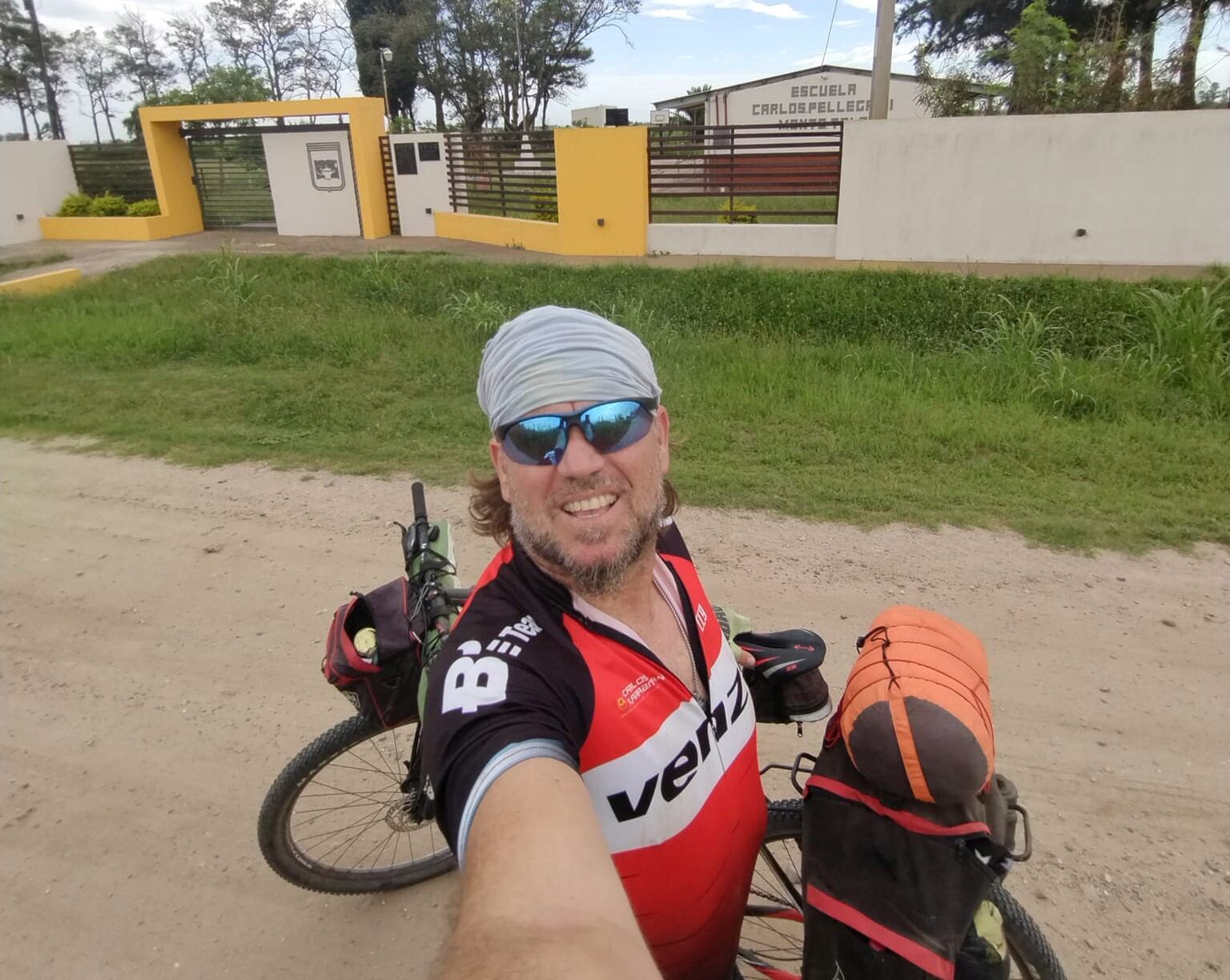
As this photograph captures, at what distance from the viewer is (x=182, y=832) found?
8.36 feet

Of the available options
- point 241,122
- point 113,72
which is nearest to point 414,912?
point 241,122

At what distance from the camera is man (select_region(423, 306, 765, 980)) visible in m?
Result: 1.17

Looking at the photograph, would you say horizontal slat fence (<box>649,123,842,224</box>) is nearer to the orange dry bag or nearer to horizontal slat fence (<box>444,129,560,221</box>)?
horizontal slat fence (<box>444,129,560,221</box>)

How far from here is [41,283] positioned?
11562mm

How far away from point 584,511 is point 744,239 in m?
10.8

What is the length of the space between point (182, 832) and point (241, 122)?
17994mm

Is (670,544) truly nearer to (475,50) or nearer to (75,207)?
(75,207)

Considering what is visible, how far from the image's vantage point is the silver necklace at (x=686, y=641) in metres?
1.53

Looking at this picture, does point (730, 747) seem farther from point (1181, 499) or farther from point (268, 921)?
point (1181, 499)

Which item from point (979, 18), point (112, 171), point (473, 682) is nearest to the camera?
point (473, 682)

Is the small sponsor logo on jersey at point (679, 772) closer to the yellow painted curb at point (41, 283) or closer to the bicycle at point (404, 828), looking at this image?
the bicycle at point (404, 828)

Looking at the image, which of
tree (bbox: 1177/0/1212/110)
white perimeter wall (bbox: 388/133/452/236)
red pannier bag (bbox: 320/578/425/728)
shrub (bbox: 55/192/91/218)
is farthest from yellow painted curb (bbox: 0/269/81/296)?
tree (bbox: 1177/0/1212/110)

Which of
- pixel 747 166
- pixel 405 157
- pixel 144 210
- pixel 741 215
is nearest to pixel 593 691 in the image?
pixel 741 215

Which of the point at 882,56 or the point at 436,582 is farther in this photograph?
the point at 882,56
